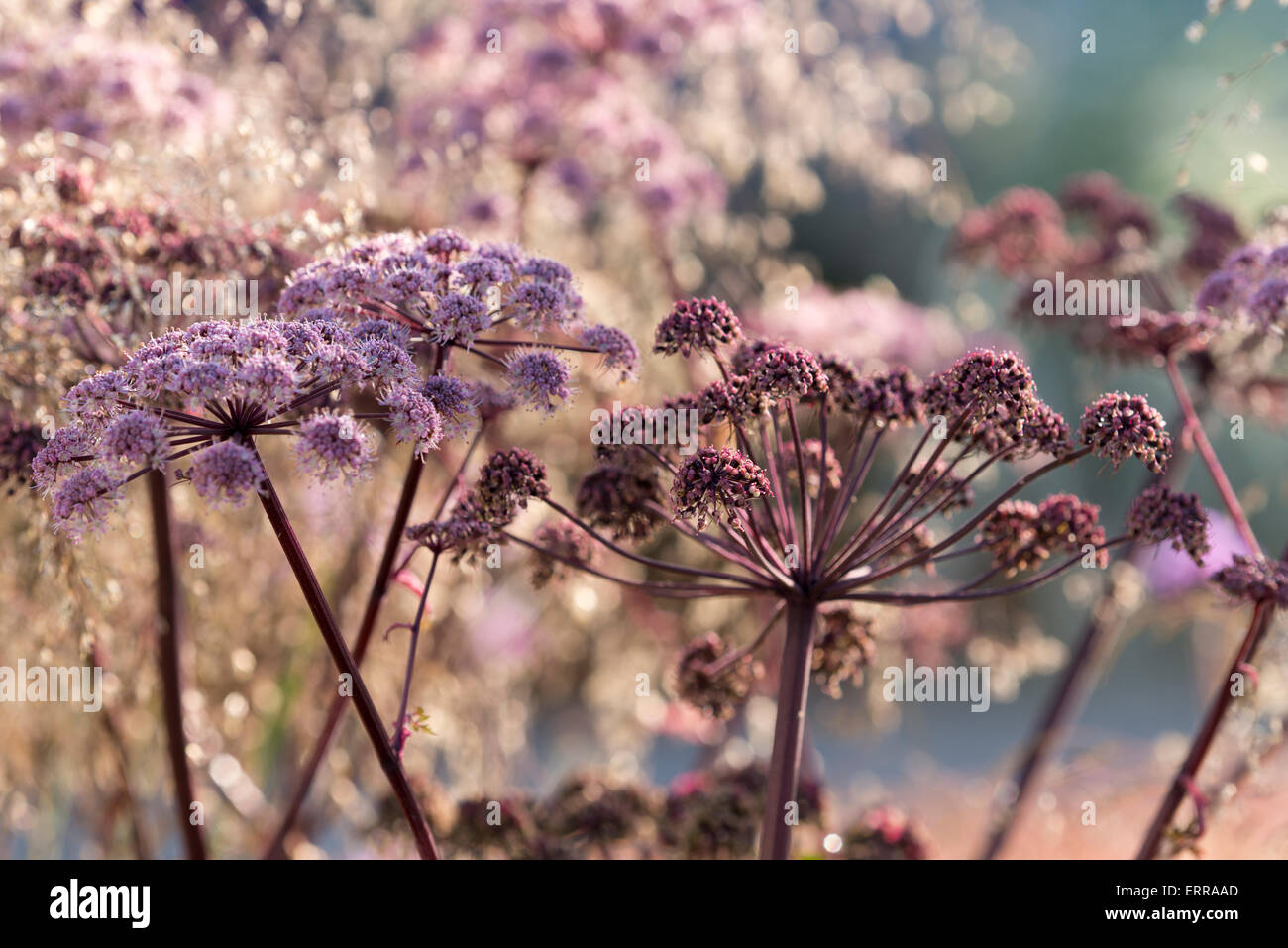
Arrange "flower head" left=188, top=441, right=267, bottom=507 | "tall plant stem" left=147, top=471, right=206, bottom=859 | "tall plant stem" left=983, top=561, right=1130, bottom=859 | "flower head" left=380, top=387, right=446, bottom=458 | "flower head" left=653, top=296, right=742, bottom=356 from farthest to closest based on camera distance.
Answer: "tall plant stem" left=983, top=561, right=1130, bottom=859 → "tall plant stem" left=147, top=471, right=206, bottom=859 → "flower head" left=653, top=296, right=742, bottom=356 → "flower head" left=380, top=387, right=446, bottom=458 → "flower head" left=188, top=441, right=267, bottom=507

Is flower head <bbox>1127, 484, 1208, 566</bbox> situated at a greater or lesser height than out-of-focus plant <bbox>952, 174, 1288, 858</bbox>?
lesser

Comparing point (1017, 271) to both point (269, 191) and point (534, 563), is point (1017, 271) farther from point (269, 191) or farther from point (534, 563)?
point (269, 191)

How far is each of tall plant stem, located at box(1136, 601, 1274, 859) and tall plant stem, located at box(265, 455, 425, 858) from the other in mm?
1454

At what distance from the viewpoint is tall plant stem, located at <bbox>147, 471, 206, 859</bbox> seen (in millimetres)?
2268

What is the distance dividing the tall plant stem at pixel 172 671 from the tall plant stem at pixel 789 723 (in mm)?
1213

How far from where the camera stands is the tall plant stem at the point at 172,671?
7.44ft

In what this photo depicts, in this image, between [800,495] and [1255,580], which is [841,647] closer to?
[800,495]

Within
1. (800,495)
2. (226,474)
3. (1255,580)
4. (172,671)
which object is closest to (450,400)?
(226,474)

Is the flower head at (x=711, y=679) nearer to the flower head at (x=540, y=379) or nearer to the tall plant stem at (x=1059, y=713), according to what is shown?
the flower head at (x=540, y=379)

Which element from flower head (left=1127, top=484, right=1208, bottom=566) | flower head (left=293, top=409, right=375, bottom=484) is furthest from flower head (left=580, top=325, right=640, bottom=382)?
flower head (left=1127, top=484, right=1208, bottom=566)

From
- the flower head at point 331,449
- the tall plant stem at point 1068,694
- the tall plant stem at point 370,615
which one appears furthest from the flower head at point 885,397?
the tall plant stem at point 1068,694

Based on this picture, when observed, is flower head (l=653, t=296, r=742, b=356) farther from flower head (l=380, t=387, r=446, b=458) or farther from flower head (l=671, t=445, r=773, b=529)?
flower head (l=380, t=387, r=446, b=458)

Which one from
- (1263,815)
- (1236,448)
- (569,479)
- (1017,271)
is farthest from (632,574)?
(1236,448)

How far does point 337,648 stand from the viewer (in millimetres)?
1584
